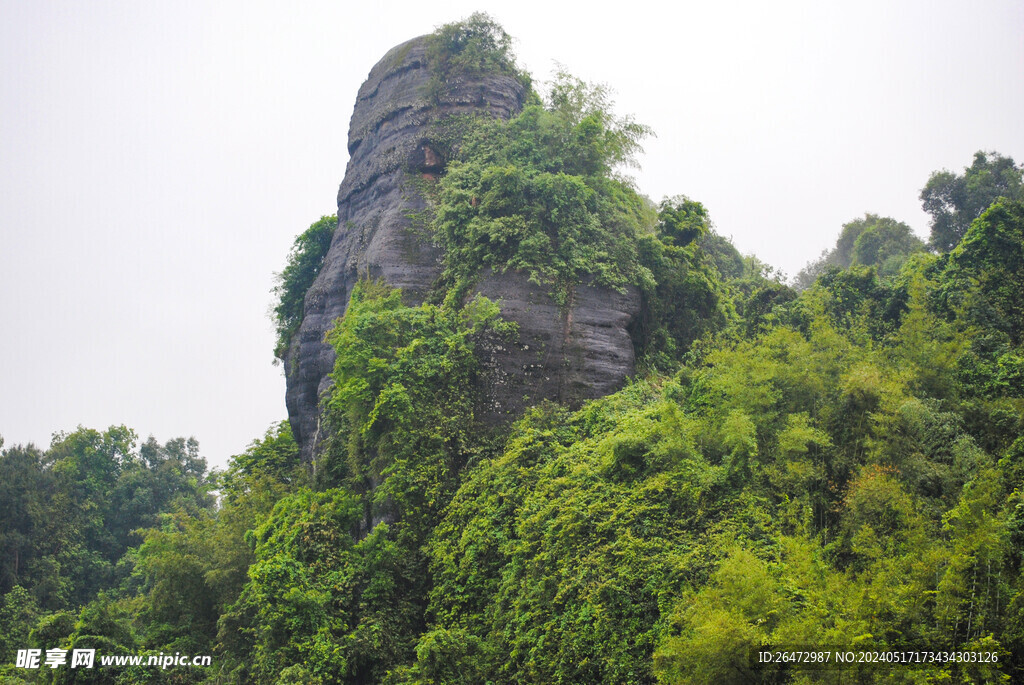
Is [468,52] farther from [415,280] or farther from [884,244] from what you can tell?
[884,244]

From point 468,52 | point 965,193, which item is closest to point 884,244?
point 965,193

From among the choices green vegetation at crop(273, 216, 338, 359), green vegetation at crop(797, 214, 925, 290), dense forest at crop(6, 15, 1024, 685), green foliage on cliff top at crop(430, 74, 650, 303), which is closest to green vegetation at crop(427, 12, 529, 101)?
dense forest at crop(6, 15, 1024, 685)

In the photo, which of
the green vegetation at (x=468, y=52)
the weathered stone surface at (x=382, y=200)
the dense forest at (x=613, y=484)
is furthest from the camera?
the green vegetation at (x=468, y=52)

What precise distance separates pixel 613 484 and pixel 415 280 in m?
8.34

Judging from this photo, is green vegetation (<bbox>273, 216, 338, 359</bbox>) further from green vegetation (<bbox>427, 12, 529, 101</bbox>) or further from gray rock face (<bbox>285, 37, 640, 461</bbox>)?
green vegetation (<bbox>427, 12, 529, 101</bbox>)

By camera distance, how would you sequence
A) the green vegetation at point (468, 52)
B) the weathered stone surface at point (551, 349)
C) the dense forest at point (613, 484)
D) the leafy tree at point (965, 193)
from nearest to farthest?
the dense forest at point (613, 484)
the weathered stone surface at point (551, 349)
the green vegetation at point (468, 52)
the leafy tree at point (965, 193)

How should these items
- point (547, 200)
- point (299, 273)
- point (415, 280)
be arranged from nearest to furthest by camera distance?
point (547, 200) → point (415, 280) → point (299, 273)

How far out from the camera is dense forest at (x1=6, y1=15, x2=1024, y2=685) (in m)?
8.74

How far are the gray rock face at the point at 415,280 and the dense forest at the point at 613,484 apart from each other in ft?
1.71

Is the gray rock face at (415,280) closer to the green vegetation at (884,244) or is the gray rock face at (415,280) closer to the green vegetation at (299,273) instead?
the green vegetation at (299,273)

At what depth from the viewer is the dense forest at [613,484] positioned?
8742 millimetres

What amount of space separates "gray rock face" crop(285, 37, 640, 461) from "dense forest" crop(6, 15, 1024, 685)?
1.71 ft

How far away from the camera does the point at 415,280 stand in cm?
1805

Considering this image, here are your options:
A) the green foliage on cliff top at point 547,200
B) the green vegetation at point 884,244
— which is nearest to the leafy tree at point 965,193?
the green vegetation at point 884,244
